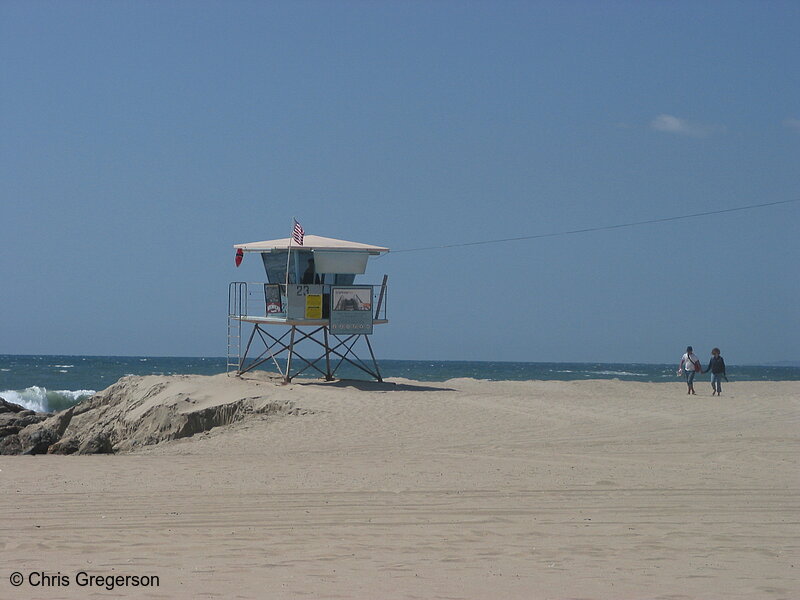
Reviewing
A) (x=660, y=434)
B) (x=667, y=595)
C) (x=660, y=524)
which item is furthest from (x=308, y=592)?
(x=660, y=434)

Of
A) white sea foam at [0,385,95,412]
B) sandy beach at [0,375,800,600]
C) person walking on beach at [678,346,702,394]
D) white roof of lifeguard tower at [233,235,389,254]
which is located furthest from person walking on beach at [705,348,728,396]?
white sea foam at [0,385,95,412]

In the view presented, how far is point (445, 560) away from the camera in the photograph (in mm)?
7844

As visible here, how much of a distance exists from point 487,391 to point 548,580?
56.8 feet

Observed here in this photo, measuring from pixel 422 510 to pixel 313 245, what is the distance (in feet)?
46.1

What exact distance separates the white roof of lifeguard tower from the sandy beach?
5608 mm

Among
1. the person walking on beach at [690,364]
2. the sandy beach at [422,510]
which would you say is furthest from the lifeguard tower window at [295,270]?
the person walking on beach at [690,364]

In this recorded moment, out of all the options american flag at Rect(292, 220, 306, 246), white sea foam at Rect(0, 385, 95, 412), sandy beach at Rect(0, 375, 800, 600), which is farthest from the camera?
white sea foam at Rect(0, 385, 95, 412)

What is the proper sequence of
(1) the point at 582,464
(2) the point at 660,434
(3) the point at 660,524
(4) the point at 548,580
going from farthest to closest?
1. (2) the point at 660,434
2. (1) the point at 582,464
3. (3) the point at 660,524
4. (4) the point at 548,580

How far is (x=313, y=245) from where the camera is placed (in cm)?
2322

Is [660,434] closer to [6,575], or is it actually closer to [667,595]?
[667,595]

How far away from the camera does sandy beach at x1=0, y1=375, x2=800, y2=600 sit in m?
7.21

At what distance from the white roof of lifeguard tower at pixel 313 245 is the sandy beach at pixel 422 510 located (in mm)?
5608

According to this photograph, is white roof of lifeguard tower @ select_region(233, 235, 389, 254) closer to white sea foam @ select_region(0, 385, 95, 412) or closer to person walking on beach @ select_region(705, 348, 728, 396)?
person walking on beach @ select_region(705, 348, 728, 396)

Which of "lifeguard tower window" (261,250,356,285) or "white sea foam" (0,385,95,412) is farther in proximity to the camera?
"white sea foam" (0,385,95,412)
